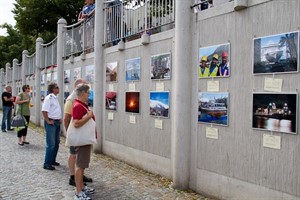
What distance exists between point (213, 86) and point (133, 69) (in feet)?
9.28

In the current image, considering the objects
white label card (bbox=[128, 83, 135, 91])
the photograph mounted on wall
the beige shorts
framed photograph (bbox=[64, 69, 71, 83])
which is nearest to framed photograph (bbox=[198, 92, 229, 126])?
the beige shorts

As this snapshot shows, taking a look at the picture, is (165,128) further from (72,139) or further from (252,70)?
(252,70)

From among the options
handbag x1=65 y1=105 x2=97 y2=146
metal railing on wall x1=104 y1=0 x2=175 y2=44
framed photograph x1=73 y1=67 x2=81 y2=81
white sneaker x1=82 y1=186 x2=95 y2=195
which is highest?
metal railing on wall x1=104 y1=0 x2=175 y2=44

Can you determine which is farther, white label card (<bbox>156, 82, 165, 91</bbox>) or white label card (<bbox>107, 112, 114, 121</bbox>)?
white label card (<bbox>107, 112, 114, 121</bbox>)

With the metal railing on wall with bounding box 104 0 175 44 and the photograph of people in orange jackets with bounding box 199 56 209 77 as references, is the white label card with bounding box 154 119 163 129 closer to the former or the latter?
the photograph of people in orange jackets with bounding box 199 56 209 77

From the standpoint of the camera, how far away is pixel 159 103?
6789 millimetres

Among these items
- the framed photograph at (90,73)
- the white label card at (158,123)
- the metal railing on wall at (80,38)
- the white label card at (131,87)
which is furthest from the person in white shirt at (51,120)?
the metal railing on wall at (80,38)

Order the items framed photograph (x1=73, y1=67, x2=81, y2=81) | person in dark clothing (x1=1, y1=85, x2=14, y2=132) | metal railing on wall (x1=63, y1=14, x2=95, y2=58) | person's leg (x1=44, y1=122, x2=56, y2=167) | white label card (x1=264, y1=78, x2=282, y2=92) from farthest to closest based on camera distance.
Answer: person in dark clothing (x1=1, y1=85, x2=14, y2=132), framed photograph (x1=73, y1=67, x2=81, y2=81), metal railing on wall (x1=63, y1=14, x2=95, y2=58), person's leg (x1=44, y1=122, x2=56, y2=167), white label card (x1=264, y1=78, x2=282, y2=92)

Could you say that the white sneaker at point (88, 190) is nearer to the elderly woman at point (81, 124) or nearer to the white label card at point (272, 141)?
the elderly woman at point (81, 124)

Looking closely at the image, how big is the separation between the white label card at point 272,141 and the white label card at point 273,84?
596 millimetres

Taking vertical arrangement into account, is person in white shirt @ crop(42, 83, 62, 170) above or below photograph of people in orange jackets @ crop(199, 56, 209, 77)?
below

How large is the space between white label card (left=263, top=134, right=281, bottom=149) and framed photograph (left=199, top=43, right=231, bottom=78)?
3.69 feet

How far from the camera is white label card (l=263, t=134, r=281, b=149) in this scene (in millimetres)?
4332

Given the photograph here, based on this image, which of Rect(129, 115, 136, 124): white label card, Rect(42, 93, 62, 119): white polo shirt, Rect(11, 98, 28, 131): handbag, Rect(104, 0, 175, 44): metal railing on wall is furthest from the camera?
Rect(11, 98, 28, 131): handbag
